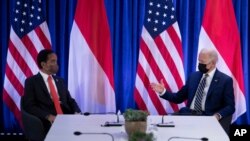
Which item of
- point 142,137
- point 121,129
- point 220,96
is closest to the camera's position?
point 142,137

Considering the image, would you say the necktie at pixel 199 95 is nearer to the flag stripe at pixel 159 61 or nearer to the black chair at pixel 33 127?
the flag stripe at pixel 159 61

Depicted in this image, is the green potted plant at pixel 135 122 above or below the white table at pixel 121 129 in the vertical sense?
above

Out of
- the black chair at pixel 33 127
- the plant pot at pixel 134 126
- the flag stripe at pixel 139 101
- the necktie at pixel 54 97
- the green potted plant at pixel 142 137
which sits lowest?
the flag stripe at pixel 139 101

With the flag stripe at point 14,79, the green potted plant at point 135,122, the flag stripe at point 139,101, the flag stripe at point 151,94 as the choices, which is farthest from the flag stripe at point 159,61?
the green potted plant at point 135,122

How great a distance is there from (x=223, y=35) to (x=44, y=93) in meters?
2.53

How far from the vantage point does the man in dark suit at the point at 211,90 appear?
18.2ft

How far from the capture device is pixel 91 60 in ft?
21.2

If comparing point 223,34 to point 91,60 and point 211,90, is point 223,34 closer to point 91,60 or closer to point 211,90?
point 211,90

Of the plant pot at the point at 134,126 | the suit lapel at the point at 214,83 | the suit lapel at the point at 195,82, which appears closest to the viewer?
the plant pot at the point at 134,126

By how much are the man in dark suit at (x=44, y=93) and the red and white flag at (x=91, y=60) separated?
835mm

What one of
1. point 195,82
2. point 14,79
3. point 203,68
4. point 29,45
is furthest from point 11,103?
point 203,68

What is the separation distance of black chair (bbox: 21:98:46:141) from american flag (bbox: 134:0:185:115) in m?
1.75

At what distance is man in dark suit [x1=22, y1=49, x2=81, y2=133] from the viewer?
17.6ft

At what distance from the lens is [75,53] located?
645cm
